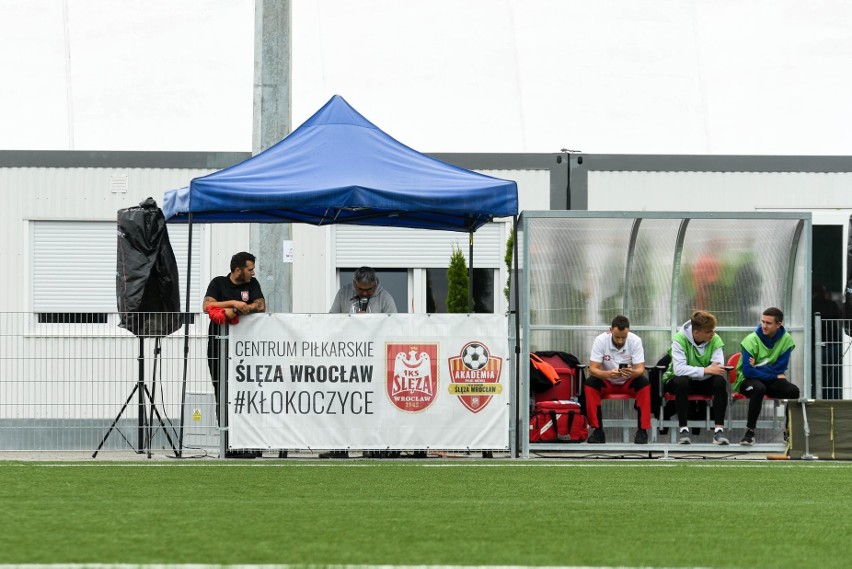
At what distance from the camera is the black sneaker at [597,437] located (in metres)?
12.5

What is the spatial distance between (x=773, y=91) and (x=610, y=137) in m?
2.56

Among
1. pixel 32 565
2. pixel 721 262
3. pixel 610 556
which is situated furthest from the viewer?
pixel 721 262

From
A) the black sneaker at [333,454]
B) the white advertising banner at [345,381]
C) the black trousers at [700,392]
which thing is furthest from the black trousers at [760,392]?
the black sneaker at [333,454]

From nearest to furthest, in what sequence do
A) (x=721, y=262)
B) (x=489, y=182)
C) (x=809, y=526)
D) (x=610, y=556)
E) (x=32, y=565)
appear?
→ (x=32, y=565) < (x=610, y=556) < (x=809, y=526) < (x=489, y=182) < (x=721, y=262)

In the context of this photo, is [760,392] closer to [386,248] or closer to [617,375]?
[617,375]

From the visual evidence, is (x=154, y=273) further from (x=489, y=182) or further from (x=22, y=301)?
(x=22, y=301)

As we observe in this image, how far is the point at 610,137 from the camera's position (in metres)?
18.8

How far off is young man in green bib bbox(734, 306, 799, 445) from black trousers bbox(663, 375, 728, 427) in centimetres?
23

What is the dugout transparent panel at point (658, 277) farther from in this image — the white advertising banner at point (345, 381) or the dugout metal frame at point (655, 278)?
the white advertising banner at point (345, 381)

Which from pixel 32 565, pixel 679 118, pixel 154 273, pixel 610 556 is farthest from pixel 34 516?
pixel 679 118

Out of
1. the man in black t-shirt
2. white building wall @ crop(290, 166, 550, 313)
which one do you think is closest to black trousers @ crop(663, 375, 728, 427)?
the man in black t-shirt

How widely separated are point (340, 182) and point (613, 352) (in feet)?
10.2

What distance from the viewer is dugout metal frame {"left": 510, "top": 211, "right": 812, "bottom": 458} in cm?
1316

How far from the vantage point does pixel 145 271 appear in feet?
39.1
